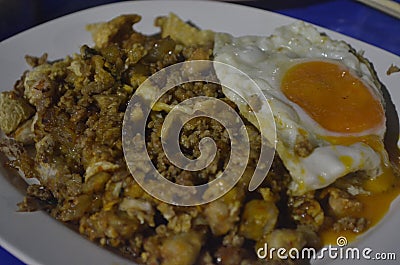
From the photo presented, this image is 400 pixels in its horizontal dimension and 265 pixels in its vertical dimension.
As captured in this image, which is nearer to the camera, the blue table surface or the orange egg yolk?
the orange egg yolk

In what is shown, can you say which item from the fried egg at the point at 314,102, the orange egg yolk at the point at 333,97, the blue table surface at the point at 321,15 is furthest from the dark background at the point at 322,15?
the orange egg yolk at the point at 333,97

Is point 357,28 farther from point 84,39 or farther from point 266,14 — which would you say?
point 84,39

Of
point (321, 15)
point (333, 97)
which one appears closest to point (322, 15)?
point (321, 15)

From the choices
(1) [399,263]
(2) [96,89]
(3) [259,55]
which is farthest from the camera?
(3) [259,55]

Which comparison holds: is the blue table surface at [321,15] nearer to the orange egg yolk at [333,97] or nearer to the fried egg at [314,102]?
the fried egg at [314,102]

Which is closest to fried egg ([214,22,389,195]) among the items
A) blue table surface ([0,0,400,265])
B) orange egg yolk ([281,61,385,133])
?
orange egg yolk ([281,61,385,133])

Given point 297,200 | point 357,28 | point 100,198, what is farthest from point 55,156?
point 357,28

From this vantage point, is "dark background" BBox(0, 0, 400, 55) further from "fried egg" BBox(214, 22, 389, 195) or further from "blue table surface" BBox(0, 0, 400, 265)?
"fried egg" BBox(214, 22, 389, 195)
